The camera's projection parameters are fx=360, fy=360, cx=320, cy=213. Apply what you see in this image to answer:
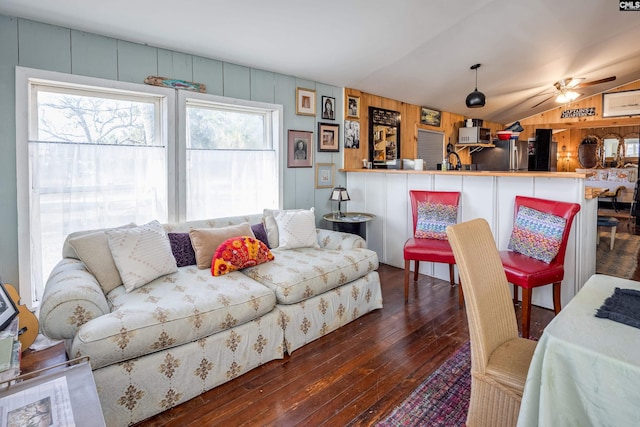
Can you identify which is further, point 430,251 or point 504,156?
point 504,156

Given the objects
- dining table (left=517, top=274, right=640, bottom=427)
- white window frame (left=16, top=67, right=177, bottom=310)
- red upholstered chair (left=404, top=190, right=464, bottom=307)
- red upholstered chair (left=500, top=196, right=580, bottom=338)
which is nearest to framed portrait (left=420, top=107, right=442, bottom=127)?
red upholstered chair (left=404, top=190, right=464, bottom=307)

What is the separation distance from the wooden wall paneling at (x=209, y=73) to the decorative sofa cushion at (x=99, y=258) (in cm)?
168

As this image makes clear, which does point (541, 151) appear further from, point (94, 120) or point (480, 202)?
point (94, 120)

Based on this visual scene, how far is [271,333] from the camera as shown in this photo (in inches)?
89.4

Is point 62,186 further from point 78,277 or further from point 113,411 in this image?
point 113,411

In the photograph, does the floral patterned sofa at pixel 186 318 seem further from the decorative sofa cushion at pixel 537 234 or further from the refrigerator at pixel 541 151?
the refrigerator at pixel 541 151

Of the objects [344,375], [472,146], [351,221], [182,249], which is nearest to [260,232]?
[182,249]

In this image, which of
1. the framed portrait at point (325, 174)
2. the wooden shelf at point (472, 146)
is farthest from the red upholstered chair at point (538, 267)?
the wooden shelf at point (472, 146)

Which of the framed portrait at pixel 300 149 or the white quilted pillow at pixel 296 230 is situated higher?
the framed portrait at pixel 300 149

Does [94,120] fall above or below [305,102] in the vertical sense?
below

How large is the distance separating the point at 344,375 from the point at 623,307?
1.42 metres

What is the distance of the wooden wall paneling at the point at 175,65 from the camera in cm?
302

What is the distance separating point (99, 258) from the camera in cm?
228

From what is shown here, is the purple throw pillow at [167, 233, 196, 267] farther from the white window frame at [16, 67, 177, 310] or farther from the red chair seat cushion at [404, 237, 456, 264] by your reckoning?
the red chair seat cushion at [404, 237, 456, 264]
